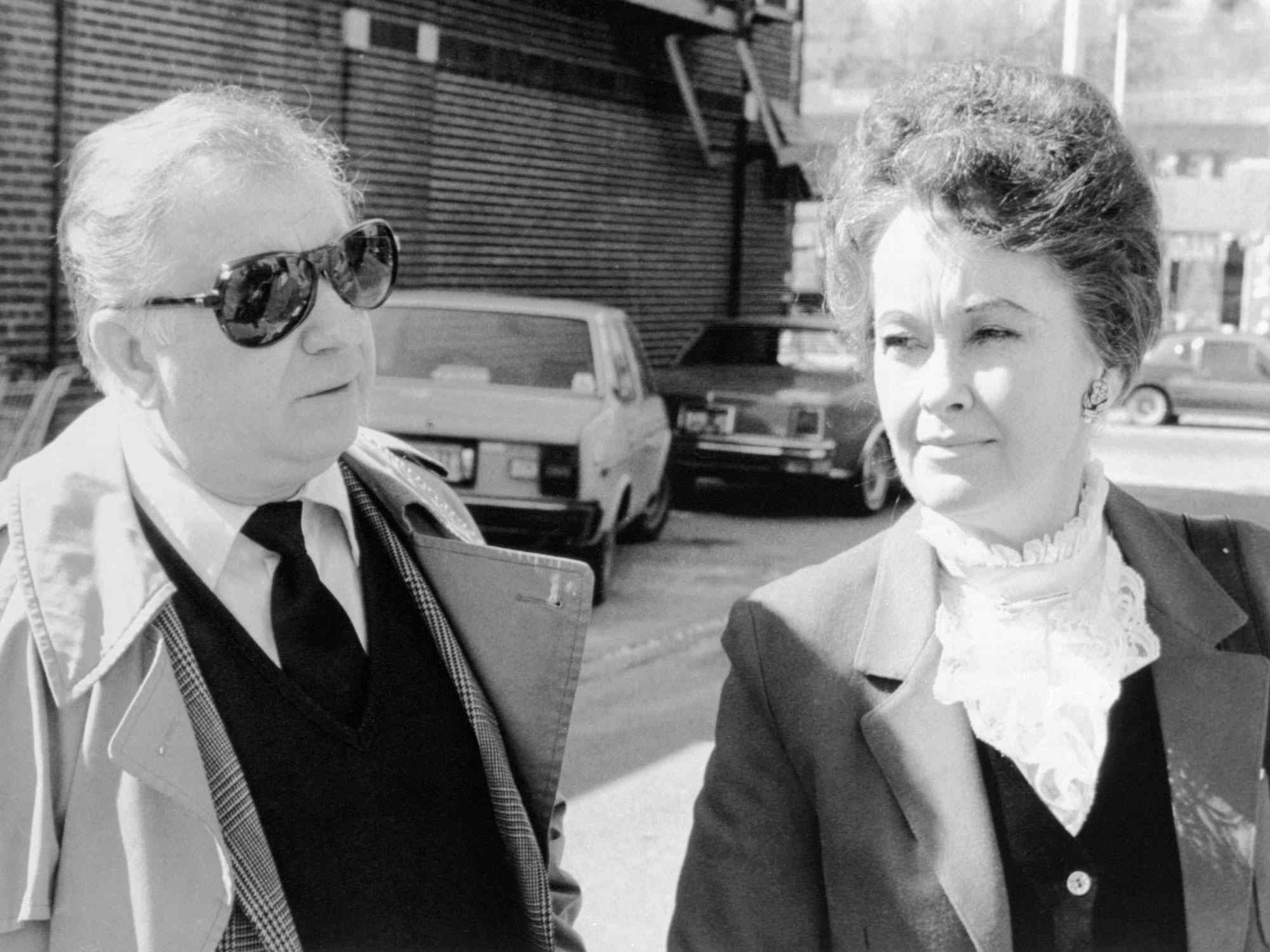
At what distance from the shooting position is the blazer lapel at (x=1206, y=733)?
1.85m

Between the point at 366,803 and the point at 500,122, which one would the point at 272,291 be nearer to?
the point at 366,803

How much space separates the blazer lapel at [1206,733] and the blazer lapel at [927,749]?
23 cm

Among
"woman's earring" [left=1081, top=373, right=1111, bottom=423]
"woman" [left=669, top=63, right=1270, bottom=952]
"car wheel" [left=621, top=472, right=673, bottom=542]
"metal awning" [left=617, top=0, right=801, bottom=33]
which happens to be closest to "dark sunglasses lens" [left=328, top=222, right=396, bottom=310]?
"woman" [left=669, top=63, right=1270, bottom=952]

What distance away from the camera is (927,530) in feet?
6.63

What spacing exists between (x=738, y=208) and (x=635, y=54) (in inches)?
124

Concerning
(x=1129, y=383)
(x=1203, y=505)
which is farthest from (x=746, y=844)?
(x=1203, y=505)

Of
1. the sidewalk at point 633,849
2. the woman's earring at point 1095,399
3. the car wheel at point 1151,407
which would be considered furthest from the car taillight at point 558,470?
the car wheel at point 1151,407

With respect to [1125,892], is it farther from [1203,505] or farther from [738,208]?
[738,208]

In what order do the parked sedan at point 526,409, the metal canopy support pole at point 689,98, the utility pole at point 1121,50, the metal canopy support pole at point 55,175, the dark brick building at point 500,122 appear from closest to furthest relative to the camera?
the parked sedan at point 526,409
the metal canopy support pole at point 55,175
the dark brick building at point 500,122
the metal canopy support pole at point 689,98
the utility pole at point 1121,50

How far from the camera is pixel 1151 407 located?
24016 millimetres

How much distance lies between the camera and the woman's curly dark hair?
1845 mm

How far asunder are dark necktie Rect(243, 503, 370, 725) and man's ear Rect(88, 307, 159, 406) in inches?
9.0

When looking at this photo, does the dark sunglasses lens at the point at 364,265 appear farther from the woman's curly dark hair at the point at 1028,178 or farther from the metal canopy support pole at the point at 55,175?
the metal canopy support pole at the point at 55,175

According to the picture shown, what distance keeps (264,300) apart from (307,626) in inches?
17.5
